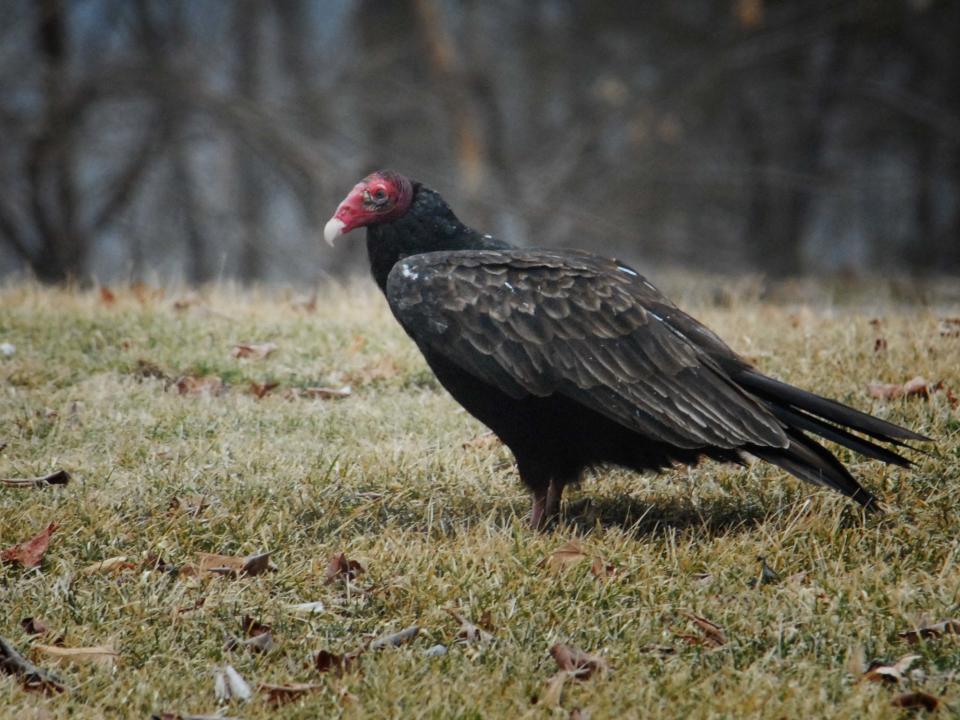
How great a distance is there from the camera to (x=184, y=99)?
10688 millimetres

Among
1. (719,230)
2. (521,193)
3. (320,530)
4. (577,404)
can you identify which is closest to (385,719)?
Result: (320,530)

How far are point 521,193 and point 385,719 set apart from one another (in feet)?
40.7

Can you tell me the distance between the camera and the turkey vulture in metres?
3.78

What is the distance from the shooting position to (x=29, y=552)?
360cm

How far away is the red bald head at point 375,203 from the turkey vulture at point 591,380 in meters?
0.38

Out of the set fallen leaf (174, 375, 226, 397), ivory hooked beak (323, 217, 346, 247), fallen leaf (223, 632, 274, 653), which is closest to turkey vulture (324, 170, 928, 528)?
ivory hooked beak (323, 217, 346, 247)

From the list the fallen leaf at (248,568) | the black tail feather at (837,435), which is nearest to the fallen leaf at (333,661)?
the fallen leaf at (248,568)

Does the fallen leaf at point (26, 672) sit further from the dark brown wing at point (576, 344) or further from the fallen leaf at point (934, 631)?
the fallen leaf at point (934, 631)

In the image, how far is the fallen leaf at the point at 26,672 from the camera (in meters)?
3.02

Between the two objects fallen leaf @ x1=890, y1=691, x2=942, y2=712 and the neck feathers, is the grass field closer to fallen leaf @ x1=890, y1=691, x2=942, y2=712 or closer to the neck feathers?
fallen leaf @ x1=890, y1=691, x2=942, y2=712

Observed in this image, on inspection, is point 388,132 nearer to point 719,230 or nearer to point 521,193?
point 521,193

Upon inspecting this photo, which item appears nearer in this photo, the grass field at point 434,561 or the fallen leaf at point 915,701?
the fallen leaf at point 915,701

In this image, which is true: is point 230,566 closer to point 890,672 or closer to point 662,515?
point 662,515

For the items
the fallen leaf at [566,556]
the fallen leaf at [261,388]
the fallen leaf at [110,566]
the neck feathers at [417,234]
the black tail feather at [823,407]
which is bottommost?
the fallen leaf at [566,556]
